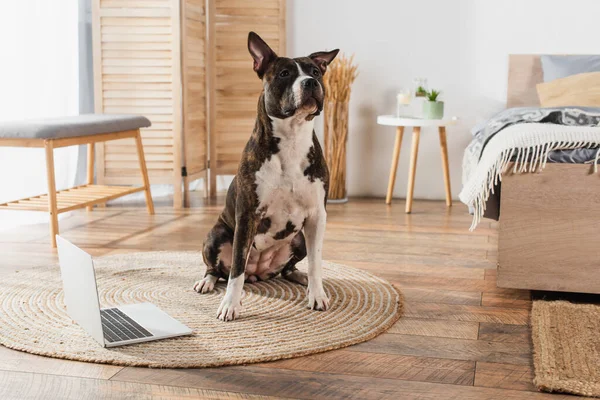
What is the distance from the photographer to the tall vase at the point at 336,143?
4043 mm

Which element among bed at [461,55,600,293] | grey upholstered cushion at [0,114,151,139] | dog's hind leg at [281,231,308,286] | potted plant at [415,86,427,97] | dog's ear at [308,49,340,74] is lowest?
dog's hind leg at [281,231,308,286]

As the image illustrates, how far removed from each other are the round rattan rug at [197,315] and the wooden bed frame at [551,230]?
→ 1.28ft

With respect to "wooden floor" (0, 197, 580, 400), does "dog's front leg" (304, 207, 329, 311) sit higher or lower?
higher

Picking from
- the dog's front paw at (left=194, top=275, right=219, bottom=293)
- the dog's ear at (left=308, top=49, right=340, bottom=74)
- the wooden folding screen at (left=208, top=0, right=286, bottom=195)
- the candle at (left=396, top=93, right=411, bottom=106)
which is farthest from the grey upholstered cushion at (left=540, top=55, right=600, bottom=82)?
the dog's front paw at (left=194, top=275, right=219, bottom=293)

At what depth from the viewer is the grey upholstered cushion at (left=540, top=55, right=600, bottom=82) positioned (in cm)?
381

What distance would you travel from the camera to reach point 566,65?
3859 millimetres

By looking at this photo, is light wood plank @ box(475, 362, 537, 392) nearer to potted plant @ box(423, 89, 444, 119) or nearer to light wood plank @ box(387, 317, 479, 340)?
light wood plank @ box(387, 317, 479, 340)

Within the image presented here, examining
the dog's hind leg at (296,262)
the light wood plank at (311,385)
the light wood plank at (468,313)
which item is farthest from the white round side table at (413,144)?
the light wood plank at (311,385)

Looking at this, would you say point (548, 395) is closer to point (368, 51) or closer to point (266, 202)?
point (266, 202)

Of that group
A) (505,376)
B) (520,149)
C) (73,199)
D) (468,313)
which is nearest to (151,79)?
(73,199)

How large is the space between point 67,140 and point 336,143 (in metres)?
1.61

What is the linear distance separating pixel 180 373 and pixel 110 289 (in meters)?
0.76

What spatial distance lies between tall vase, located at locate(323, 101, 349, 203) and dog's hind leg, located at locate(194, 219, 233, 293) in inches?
73.1

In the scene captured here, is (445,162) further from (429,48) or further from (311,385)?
(311,385)
